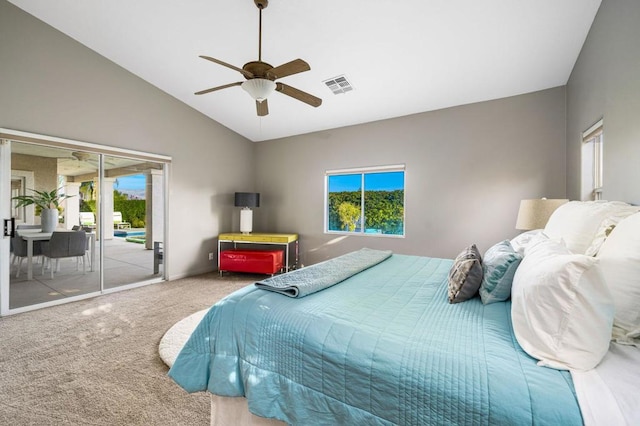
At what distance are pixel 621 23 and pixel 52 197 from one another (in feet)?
19.0

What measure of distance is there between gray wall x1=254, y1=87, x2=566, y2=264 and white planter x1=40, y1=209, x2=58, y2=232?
3530 millimetres

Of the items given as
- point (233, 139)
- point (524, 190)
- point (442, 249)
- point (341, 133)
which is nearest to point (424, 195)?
point (442, 249)

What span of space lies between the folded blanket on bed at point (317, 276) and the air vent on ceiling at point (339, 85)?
2.34m

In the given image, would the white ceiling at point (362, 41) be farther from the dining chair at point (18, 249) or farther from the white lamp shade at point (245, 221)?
the dining chair at point (18, 249)

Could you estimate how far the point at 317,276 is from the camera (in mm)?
1823

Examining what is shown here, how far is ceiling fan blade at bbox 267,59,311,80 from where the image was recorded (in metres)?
2.17

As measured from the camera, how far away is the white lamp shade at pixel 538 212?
9.02 feet

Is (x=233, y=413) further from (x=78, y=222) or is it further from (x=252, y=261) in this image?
(x=78, y=222)

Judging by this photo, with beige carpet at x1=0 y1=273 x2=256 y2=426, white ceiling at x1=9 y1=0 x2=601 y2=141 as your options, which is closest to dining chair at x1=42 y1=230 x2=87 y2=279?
beige carpet at x1=0 y1=273 x2=256 y2=426

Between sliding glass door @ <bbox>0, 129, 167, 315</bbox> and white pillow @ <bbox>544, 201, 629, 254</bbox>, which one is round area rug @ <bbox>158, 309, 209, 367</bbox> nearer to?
sliding glass door @ <bbox>0, 129, 167, 315</bbox>

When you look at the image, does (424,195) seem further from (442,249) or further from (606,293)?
(606,293)

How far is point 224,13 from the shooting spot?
276cm

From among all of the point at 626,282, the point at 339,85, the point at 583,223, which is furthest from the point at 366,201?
the point at 626,282

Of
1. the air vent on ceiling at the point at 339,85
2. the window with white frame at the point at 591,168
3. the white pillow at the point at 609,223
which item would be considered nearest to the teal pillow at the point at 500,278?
the white pillow at the point at 609,223
